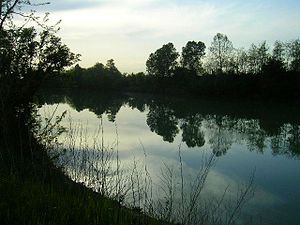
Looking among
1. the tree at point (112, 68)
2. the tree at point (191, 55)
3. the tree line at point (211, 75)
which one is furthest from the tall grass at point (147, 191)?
the tree at point (112, 68)

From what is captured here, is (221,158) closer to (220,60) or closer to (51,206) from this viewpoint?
(51,206)

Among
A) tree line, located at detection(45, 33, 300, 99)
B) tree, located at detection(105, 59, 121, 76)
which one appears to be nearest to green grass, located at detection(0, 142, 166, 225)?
tree line, located at detection(45, 33, 300, 99)

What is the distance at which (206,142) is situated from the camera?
20516mm

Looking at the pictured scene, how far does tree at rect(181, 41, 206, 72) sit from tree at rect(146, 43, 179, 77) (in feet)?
8.98

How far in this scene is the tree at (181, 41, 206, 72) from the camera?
82.4 m

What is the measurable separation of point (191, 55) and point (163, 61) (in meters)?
6.16

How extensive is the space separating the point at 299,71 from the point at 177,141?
125 feet

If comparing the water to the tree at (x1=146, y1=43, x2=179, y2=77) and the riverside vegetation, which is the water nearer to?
the riverside vegetation

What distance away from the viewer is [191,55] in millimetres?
82938

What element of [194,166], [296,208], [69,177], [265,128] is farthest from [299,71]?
[69,177]

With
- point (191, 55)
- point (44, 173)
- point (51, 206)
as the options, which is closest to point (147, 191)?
point (44, 173)

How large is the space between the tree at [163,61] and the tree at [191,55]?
8.98 ft

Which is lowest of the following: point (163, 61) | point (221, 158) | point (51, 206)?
point (221, 158)

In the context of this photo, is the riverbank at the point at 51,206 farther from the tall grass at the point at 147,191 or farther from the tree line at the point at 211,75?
the tree line at the point at 211,75
